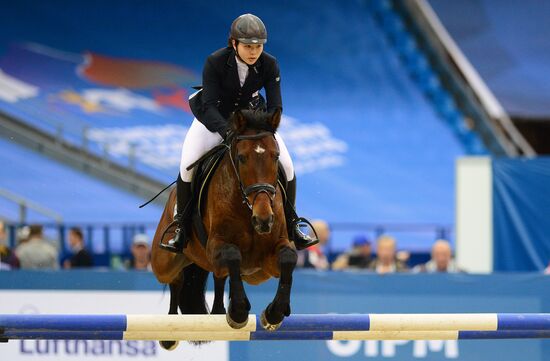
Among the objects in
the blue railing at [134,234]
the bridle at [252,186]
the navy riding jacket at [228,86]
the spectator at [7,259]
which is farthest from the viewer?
the blue railing at [134,234]

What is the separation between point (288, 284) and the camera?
5832 millimetres

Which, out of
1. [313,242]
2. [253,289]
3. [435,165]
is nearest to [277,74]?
[313,242]

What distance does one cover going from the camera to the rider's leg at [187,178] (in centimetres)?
672

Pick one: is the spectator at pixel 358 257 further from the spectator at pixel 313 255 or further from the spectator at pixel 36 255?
the spectator at pixel 36 255

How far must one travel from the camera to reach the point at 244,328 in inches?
231

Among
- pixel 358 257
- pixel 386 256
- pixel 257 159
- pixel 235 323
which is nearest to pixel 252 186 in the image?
pixel 257 159

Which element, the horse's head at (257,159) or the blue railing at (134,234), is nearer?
the horse's head at (257,159)

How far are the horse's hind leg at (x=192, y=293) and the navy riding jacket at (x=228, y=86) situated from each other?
4.90ft

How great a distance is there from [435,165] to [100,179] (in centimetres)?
547

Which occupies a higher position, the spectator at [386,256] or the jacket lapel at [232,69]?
the jacket lapel at [232,69]

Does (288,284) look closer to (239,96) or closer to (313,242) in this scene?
(313,242)

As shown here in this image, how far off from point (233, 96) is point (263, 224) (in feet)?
4.12

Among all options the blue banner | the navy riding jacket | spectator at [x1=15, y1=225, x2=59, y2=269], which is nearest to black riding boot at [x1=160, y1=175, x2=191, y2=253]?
the navy riding jacket

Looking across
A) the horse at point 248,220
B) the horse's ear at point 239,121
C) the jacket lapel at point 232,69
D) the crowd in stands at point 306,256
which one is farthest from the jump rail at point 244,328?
the crowd in stands at point 306,256
